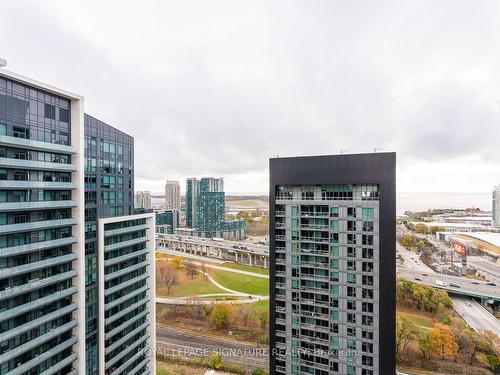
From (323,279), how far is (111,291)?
70.6 feet

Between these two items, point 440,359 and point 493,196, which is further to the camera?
point 493,196

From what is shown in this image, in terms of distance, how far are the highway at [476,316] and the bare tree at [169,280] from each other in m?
64.5

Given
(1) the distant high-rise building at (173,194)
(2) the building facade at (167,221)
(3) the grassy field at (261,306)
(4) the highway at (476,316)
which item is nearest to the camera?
(4) the highway at (476,316)

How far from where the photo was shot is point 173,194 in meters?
189

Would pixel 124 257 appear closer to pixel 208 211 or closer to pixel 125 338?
pixel 125 338

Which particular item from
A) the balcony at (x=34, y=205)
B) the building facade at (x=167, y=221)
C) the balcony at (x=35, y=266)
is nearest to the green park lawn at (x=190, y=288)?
the balcony at (x=35, y=266)

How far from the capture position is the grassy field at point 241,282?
2803 inches

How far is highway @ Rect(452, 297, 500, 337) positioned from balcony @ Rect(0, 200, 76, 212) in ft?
216

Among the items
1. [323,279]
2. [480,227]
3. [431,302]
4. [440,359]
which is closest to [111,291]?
[323,279]

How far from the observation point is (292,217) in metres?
29.6

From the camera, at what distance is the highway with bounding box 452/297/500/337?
51.2 metres

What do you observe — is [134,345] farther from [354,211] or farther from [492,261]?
[492,261]

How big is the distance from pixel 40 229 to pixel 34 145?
21.3 feet

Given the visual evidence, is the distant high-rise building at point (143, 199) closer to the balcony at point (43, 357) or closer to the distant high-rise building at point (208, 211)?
the distant high-rise building at point (208, 211)
